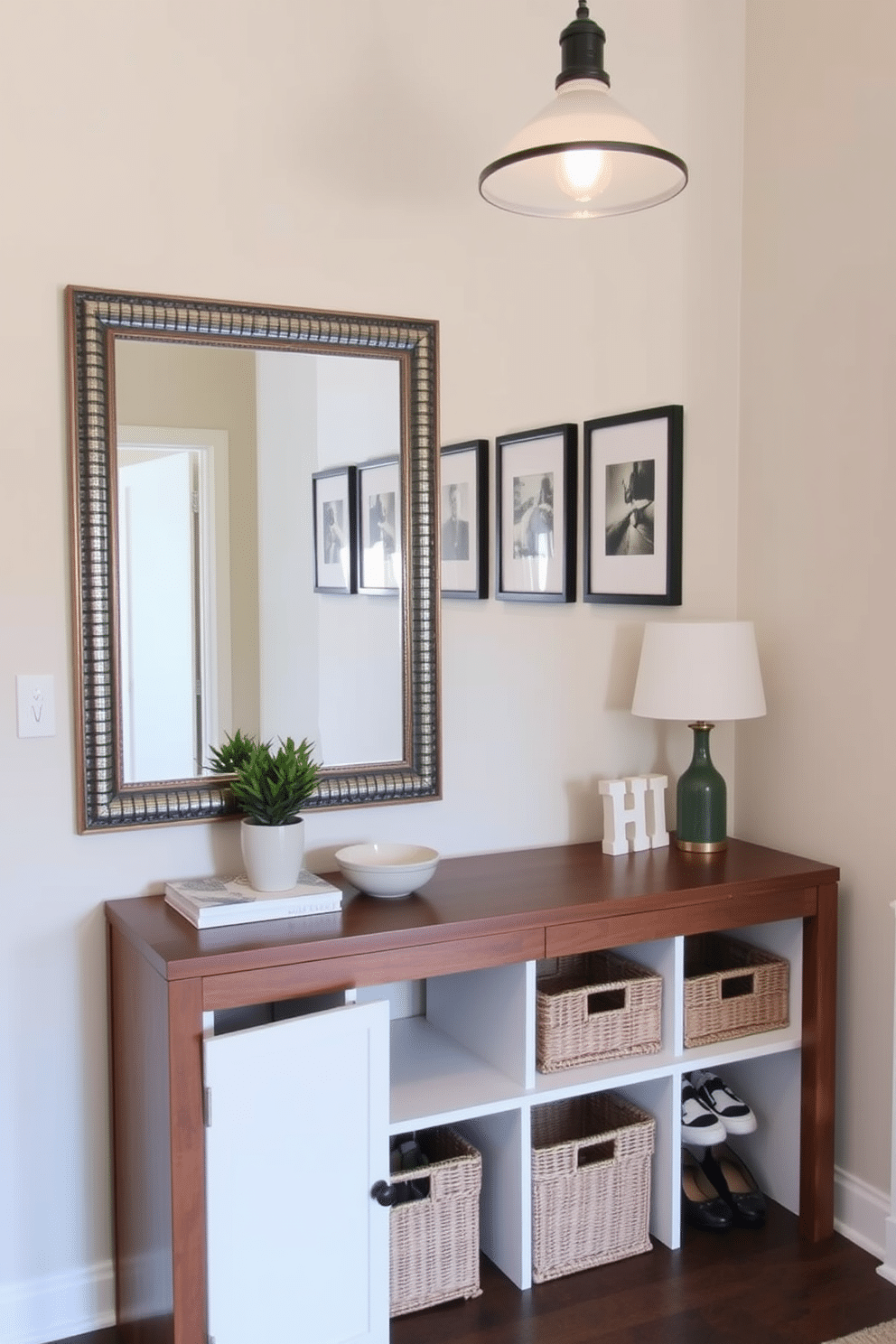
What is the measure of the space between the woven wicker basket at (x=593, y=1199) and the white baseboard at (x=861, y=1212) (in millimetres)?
435

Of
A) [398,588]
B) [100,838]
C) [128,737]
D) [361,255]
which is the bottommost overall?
[100,838]

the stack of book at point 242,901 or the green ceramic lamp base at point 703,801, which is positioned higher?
the green ceramic lamp base at point 703,801

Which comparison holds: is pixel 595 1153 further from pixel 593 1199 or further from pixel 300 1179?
pixel 300 1179

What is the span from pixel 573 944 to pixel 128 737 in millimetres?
905

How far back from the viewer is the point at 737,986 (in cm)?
273

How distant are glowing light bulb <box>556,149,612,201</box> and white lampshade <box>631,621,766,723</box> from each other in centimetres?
91

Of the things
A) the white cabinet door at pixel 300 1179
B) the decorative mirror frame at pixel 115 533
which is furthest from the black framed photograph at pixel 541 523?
the white cabinet door at pixel 300 1179

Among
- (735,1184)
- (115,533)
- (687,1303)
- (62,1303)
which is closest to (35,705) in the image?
(115,533)

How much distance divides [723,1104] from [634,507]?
1308mm

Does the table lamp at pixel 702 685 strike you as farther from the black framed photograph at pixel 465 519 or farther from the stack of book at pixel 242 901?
the stack of book at pixel 242 901

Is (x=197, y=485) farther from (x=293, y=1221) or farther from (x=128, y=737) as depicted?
(x=293, y=1221)

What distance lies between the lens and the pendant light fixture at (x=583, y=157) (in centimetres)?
189

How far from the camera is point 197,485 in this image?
91.6 inches

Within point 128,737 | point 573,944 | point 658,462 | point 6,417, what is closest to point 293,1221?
point 573,944
